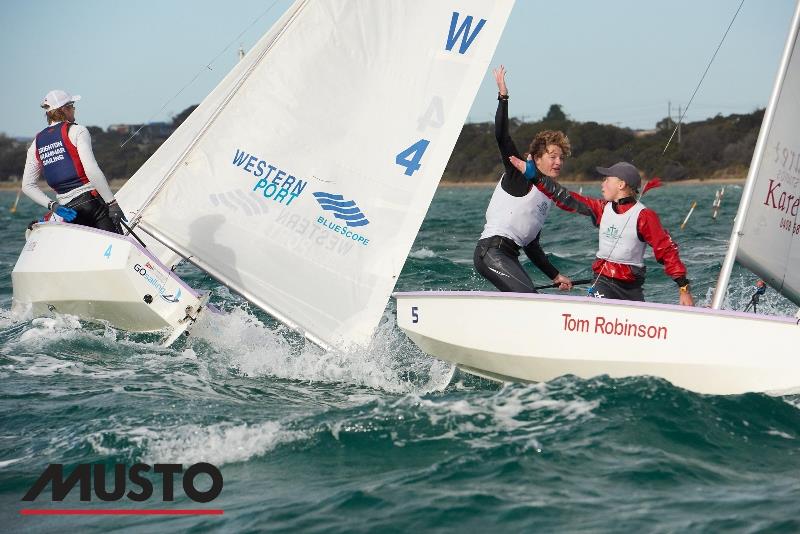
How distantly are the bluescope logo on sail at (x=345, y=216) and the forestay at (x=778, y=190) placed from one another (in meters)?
2.33

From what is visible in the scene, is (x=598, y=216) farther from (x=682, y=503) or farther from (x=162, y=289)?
(x=162, y=289)

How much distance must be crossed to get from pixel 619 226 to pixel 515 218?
687mm

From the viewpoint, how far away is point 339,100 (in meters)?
6.89

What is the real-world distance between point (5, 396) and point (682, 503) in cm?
417

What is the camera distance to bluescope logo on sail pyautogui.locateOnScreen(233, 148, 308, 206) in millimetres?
6934

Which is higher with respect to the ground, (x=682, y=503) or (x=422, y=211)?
(x=422, y=211)

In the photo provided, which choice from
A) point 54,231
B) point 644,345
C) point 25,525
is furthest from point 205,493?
point 54,231

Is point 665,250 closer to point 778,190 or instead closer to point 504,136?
point 778,190

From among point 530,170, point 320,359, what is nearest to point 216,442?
point 320,359

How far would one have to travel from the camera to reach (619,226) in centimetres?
634

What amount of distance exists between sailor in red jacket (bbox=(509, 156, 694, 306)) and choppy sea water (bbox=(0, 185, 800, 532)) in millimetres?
721

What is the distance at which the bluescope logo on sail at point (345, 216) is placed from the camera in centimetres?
686

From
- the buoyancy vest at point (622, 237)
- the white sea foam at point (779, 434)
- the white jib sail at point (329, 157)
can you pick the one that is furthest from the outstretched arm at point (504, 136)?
the white sea foam at point (779, 434)

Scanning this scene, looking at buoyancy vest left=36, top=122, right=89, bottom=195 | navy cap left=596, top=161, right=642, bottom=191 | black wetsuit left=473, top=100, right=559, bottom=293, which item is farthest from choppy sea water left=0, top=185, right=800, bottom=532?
buoyancy vest left=36, top=122, right=89, bottom=195
